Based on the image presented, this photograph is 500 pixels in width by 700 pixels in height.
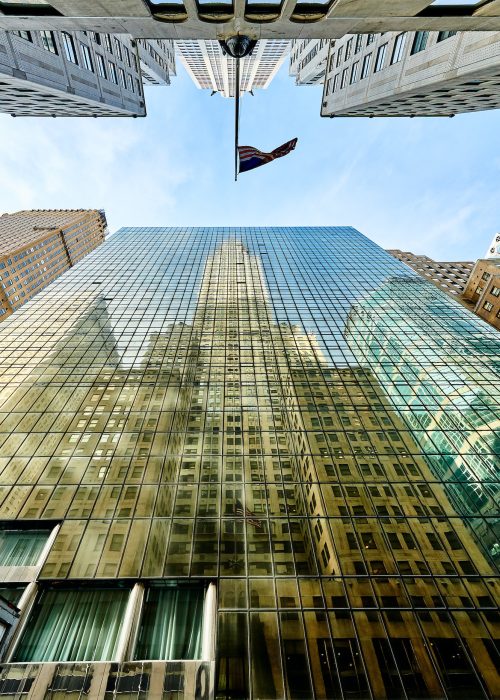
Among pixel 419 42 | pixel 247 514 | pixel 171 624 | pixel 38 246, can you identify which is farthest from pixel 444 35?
pixel 38 246

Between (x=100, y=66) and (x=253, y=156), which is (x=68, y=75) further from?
(x=253, y=156)

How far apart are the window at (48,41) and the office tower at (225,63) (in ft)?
256

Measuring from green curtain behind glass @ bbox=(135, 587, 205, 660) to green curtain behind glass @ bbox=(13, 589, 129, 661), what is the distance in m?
1.33

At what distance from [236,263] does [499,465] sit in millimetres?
48927

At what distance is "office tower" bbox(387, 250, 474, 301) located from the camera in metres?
79.9

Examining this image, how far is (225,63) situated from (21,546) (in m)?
152

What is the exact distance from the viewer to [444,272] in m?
88.5

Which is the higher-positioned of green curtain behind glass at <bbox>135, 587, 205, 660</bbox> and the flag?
the flag

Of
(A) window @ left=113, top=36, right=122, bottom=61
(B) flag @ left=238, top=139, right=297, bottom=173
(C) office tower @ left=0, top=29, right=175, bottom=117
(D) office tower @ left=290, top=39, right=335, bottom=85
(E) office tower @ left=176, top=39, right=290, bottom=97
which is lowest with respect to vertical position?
(B) flag @ left=238, top=139, right=297, bottom=173

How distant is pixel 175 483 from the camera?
21.0m

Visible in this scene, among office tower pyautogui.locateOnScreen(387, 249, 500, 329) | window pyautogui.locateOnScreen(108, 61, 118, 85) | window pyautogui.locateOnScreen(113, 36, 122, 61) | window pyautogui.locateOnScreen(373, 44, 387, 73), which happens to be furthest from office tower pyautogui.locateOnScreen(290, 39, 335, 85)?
office tower pyautogui.locateOnScreen(387, 249, 500, 329)

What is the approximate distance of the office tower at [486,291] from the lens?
6112 cm

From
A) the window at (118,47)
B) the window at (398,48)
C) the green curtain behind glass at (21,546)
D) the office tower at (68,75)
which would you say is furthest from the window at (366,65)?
the green curtain behind glass at (21,546)

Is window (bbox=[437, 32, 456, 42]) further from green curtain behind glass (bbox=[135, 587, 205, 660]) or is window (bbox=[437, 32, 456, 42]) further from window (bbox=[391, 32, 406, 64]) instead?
green curtain behind glass (bbox=[135, 587, 205, 660])
